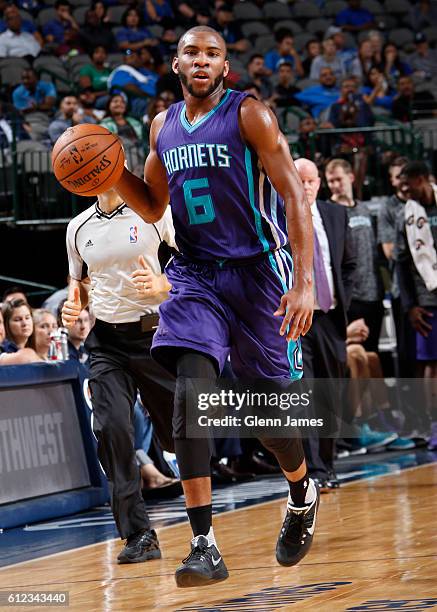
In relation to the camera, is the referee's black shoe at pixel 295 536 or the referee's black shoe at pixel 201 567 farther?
the referee's black shoe at pixel 295 536

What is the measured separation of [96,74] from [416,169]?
7.00 m

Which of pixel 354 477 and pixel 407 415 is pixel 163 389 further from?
pixel 407 415

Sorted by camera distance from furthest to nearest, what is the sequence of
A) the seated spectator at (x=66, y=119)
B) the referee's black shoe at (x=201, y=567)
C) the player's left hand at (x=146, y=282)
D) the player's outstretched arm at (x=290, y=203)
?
1. the seated spectator at (x=66, y=119)
2. the player's left hand at (x=146, y=282)
3. the player's outstretched arm at (x=290, y=203)
4. the referee's black shoe at (x=201, y=567)

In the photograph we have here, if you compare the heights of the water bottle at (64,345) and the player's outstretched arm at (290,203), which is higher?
the player's outstretched arm at (290,203)

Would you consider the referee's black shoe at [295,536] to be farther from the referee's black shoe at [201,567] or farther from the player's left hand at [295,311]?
the player's left hand at [295,311]

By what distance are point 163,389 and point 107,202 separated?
100cm

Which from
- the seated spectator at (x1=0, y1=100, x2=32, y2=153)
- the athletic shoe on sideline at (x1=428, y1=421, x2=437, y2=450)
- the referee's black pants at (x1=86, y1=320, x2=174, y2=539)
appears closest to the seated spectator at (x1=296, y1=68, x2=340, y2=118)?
Answer: the seated spectator at (x1=0, y1=100, x2=32, y2=153)

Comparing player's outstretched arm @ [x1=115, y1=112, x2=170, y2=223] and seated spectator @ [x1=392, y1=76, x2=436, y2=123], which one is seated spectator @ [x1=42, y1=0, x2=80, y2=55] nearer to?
seated spectator @ [x1=392, y1=76, x2=436, y2=123]

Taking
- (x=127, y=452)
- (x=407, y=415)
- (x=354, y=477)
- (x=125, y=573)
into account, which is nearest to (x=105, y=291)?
(x=127, y=452)

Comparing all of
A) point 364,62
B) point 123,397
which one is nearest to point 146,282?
point 123,397

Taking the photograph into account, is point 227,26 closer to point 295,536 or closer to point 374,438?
point 374,438

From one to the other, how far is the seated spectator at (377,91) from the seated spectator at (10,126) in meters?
4.94

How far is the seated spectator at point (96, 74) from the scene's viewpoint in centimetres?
1468

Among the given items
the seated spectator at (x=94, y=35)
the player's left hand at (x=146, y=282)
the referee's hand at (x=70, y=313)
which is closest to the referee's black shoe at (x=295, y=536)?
the player's left hand at (x=146, y=282)
